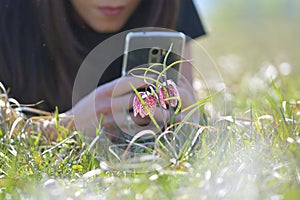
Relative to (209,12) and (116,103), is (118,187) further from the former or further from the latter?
(209,12)

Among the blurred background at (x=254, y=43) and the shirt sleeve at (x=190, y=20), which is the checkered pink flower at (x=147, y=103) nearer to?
the blurred background at (x=254, y=43)

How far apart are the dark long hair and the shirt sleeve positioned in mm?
354

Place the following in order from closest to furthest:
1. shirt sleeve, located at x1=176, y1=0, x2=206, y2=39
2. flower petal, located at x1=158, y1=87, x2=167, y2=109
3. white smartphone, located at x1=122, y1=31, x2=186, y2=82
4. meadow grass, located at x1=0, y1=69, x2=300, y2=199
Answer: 1. meadow grass, located at x1=0, y1=69, x2=300, y2=199
2. flower petal, located at x1=158, y1=87, x2=167, y2=109
3. white smartphone, located at x1=122, y1=31, x2=186, y2=82
4. shirt sleeve, located at x1=176, y1=0, x2=206, y2=39

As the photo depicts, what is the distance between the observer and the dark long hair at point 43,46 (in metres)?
2.42

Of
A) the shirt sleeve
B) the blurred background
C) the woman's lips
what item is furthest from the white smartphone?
the shirt sleeve

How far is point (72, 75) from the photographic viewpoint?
2.57m

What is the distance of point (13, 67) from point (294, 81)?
1302 millimetres

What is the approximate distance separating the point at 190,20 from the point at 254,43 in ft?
11.0

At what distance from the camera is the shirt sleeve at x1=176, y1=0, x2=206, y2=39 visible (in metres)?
2.89

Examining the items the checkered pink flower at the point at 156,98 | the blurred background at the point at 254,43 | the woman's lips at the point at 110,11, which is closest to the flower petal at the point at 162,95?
the checkered pink flower at the point at 156,98

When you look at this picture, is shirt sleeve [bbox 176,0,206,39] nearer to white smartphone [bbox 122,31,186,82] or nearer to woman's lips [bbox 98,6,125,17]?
woman's lips [bbox 98,6,125,17]

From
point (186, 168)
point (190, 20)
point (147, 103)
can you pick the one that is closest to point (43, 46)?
point (190, 20)

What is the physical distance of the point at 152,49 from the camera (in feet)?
5.90

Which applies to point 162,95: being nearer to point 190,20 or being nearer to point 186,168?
point 186,168
